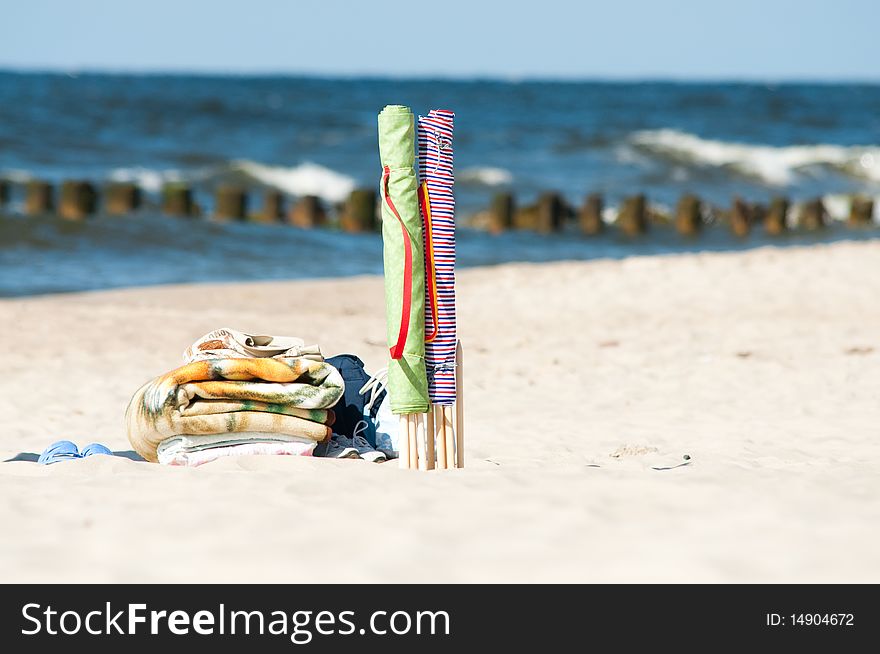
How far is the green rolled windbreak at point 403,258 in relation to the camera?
15.5 feet

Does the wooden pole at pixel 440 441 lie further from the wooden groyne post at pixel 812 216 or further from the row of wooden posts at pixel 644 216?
the wooden groyne post at pixel 812 216

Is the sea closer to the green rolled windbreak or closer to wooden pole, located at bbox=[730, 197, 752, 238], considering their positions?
wooden pole, located at bbox=[730, 197, 752, 238]

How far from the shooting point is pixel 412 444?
4945 mm

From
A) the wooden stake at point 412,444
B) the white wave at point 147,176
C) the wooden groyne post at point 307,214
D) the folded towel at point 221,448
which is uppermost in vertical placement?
the wooden stake at point 412,444

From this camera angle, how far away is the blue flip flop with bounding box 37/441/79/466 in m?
5.40

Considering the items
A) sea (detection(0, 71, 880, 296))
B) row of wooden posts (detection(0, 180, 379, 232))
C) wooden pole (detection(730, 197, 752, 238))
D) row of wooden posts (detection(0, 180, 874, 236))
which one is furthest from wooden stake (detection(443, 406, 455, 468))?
wooden pole (detection(730, 197, 752, 238))

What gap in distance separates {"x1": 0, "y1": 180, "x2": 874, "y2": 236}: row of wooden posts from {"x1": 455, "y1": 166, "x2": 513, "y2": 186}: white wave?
330 cm

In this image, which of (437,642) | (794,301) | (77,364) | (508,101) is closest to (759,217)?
(794,301)

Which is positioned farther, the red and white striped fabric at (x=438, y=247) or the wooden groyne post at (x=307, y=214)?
the wooden groyne post at (x=307, y=214)

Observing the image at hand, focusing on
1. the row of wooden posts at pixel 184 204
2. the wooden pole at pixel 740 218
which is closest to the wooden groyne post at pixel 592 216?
the wooden pole at pixel 740 218

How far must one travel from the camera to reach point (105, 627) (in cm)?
337

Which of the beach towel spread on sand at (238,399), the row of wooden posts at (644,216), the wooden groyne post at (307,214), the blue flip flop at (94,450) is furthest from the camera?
the row of wooden posts at (644,216)

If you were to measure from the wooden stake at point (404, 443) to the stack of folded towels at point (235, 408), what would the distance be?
42cm

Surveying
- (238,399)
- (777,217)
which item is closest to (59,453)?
(238,399)
